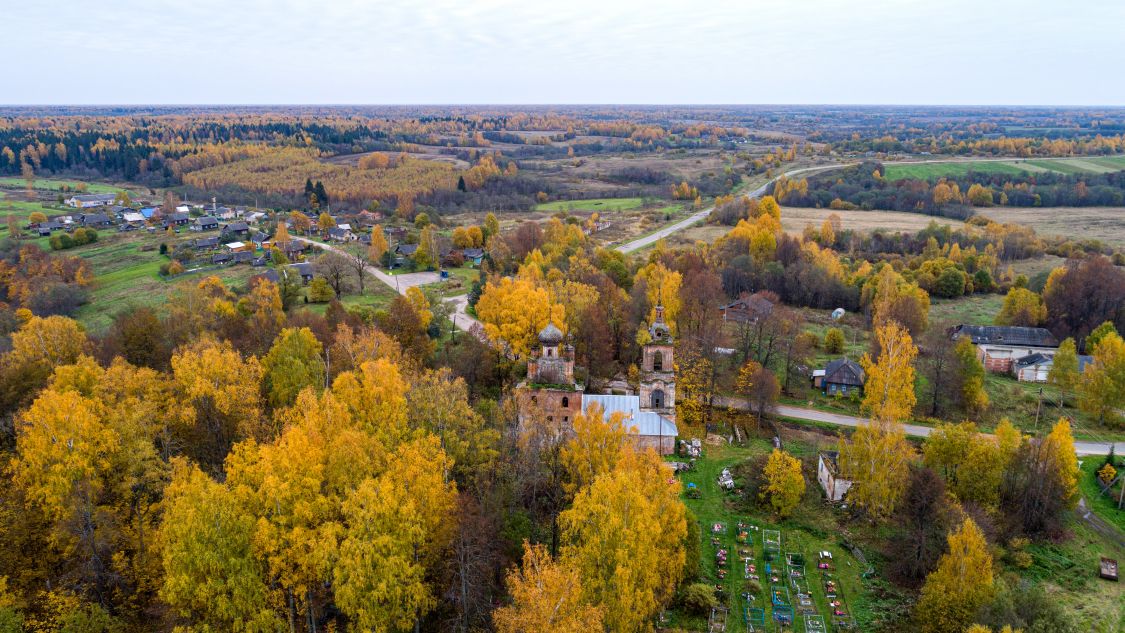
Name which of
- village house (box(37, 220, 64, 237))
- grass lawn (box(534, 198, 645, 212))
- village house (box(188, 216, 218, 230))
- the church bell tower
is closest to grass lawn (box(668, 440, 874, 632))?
the church bell tower

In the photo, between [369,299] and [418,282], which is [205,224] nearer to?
[418,282]

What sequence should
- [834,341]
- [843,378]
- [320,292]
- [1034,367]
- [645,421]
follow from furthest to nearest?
[320,292] < [834,341] < [1034,367] < [843,378] < [645,421]

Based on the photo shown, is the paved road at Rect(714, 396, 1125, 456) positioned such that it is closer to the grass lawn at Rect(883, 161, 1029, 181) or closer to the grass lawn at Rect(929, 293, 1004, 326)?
the grass lawn at Rect(929, 293, 1004, 326)

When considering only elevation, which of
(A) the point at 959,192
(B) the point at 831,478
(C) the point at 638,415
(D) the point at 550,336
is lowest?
(B) the point at 831,478

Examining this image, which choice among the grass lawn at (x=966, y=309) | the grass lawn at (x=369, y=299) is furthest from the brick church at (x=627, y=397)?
the grass lawn at (x=966, y=309)

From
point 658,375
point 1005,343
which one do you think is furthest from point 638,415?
point 1005,343

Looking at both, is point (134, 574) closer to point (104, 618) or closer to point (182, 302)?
point (104, 618)

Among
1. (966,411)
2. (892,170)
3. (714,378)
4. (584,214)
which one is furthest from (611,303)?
(892,170)
